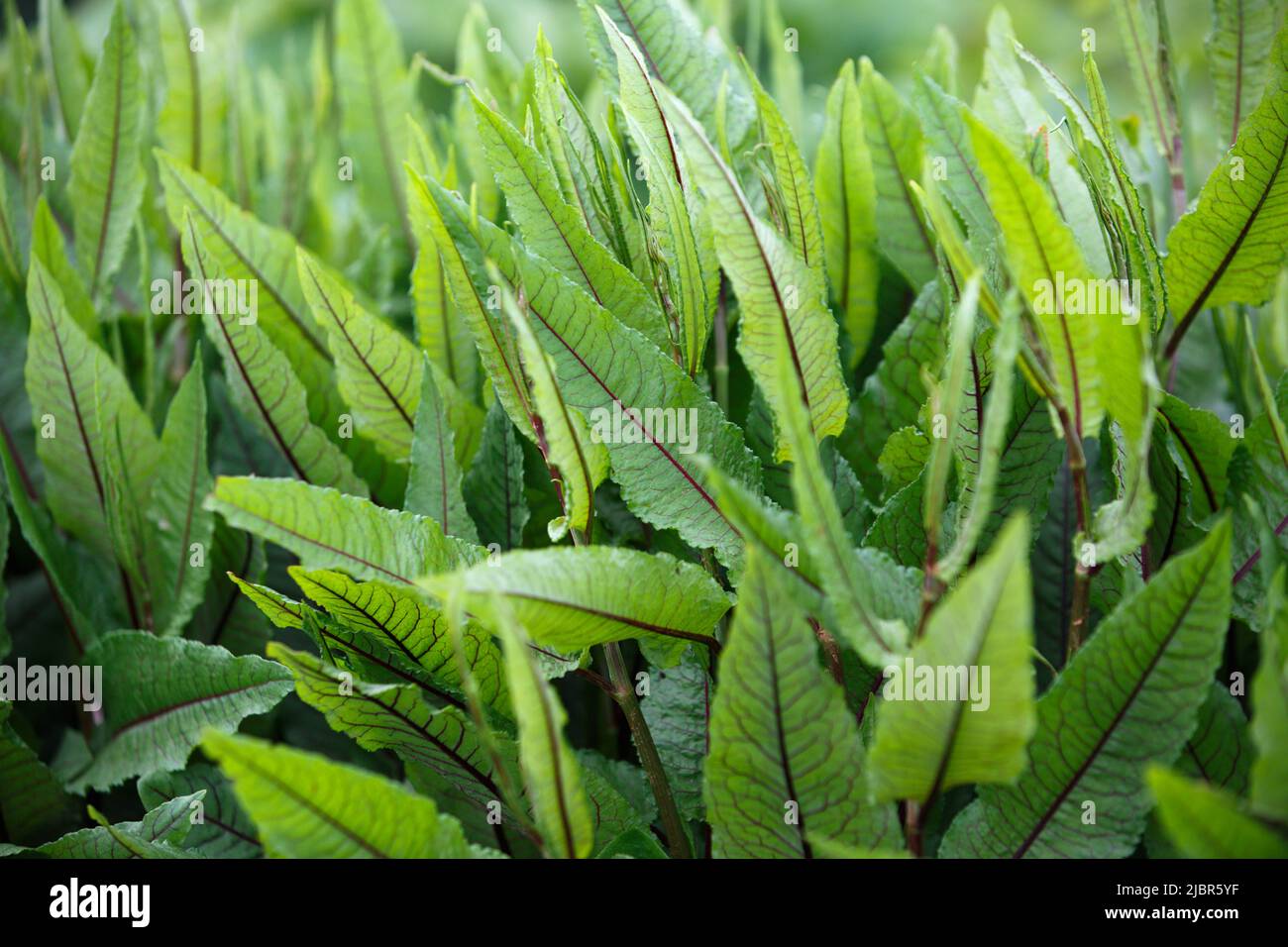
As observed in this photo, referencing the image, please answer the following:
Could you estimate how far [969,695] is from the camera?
1.55 ft

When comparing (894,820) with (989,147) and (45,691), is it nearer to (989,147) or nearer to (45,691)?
(989,147)

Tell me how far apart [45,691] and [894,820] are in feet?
2.10

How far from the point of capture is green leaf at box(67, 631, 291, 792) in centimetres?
69

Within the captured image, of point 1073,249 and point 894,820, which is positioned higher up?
point 1073,249

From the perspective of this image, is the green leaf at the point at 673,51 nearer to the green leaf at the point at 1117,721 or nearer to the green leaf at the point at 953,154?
the green leaf at the point at 953,154

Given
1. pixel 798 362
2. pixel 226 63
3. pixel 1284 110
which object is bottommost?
pixel 798 362

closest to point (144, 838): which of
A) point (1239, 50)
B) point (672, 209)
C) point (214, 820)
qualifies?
point (214, 820)

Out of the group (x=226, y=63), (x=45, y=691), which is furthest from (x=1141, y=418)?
(x=226, y=63)

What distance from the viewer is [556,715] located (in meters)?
0.50

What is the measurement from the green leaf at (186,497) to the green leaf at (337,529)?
0.74 feet

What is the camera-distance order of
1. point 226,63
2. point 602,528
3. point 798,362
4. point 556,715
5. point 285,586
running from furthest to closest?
point 226,63 < point 285,586 < point 602,528 < point 798,362 < point 556,715

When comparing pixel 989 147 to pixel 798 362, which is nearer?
pixel 989 147

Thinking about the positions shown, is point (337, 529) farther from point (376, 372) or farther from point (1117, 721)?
point (1117, 721)

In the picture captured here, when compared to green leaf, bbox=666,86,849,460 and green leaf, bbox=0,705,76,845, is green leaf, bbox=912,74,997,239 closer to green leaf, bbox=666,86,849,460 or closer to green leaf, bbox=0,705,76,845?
green leaf, bbox=666,86,849,460
